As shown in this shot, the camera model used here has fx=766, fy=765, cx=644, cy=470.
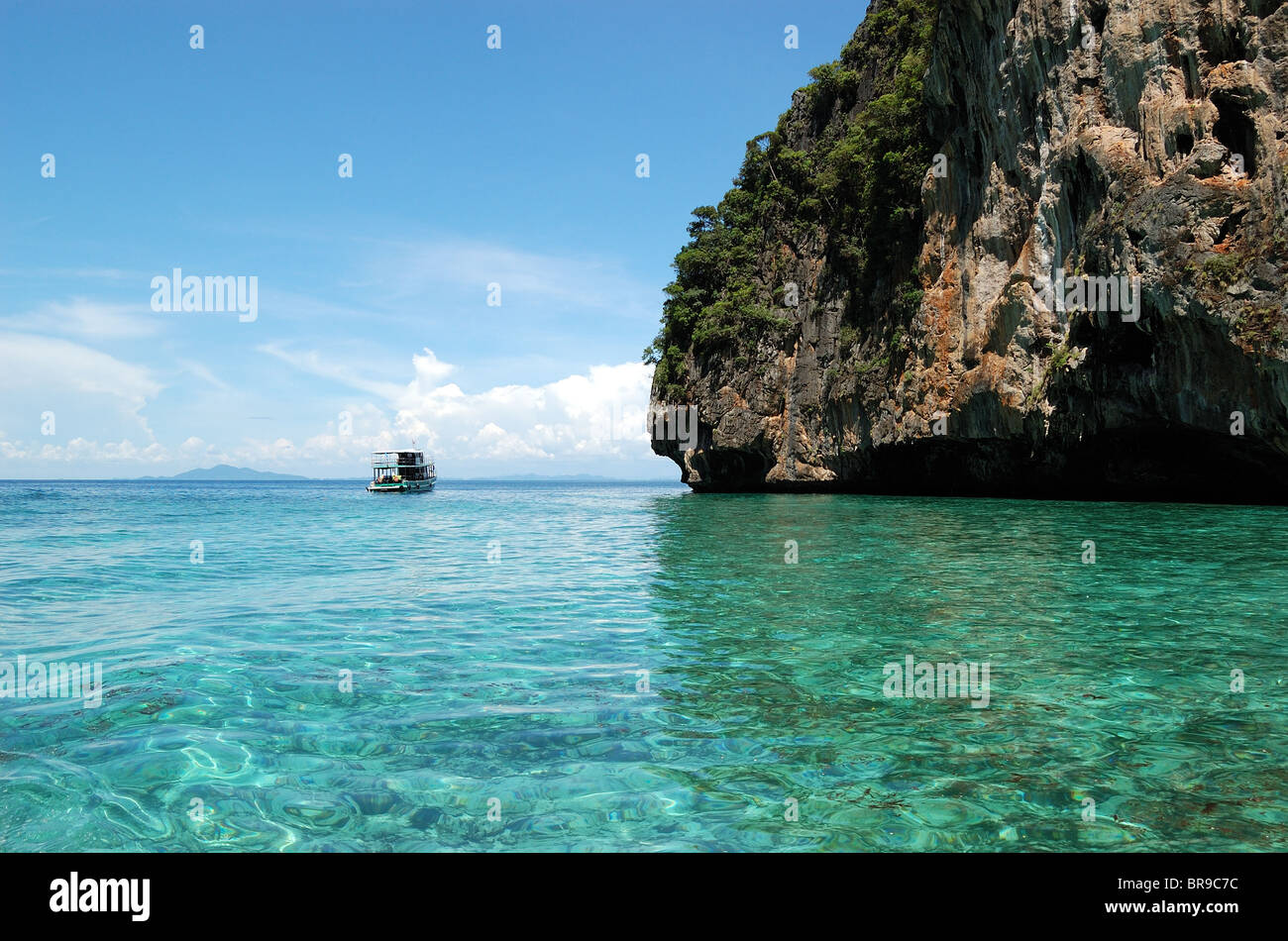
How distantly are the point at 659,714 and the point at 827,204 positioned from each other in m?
40.7

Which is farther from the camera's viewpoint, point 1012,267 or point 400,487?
point 400,487

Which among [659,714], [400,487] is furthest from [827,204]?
[400,487]

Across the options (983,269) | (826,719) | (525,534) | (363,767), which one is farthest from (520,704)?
(983,269)

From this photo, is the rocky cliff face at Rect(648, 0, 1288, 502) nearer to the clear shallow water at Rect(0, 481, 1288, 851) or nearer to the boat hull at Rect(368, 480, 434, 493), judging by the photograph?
the clear shallow water at Rect(0, 481, 1288, 851)

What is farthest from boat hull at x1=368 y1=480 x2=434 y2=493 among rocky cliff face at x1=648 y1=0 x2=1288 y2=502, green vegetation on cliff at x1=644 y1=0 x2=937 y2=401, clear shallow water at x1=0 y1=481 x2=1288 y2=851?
clear shallow water at x1=0 y1=481 x2=1288 y2=851

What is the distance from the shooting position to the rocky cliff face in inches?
749

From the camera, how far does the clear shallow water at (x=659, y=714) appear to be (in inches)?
144

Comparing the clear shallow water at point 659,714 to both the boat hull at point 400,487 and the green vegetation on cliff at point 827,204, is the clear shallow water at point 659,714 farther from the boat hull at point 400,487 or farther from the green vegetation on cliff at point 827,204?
the boat hull at point 400,487

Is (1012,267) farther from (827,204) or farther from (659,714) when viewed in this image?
(659,714)

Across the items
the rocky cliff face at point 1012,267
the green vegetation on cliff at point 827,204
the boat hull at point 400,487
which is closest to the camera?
the rocky cliff face at point 1012,267

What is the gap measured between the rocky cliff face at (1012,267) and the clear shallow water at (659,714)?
36.5 feet

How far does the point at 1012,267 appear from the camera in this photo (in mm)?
27719

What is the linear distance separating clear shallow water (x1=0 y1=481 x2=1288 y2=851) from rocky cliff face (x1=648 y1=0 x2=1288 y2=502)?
11.1 m

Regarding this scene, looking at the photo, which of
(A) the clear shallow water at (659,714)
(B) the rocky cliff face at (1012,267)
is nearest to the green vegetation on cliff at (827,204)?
(B) the rocky cliff face at (1012,267)
